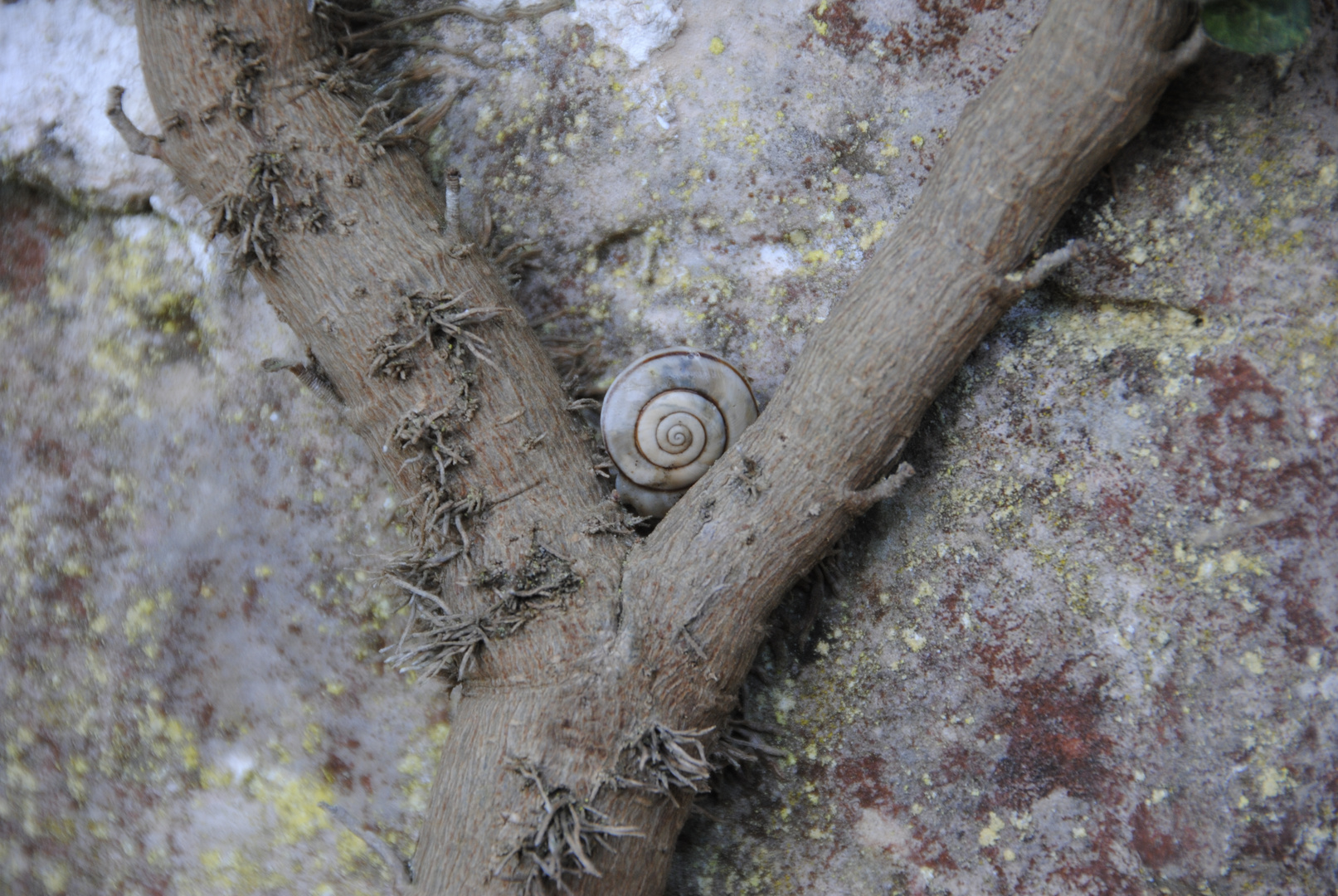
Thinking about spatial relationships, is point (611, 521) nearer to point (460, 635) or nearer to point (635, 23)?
point (460, 635)

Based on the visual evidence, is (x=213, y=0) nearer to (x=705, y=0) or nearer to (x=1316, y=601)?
(x=705, y=0)

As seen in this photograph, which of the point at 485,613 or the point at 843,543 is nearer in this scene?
the point at 485,613

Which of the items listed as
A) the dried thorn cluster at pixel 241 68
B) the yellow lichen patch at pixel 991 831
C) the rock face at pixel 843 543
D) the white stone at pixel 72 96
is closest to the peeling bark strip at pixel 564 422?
the dried thorn cluster at pixel 241 68

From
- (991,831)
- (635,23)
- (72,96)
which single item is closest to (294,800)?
(991,831)

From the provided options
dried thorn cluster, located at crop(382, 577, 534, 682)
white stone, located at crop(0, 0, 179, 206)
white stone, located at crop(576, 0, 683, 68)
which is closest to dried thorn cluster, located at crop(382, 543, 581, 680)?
dried thorn cluster, located at crop(382, 577, 534, 682)

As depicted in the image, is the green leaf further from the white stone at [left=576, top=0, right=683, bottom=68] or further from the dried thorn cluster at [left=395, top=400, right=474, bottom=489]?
the dried thorn cluster at [left=395, top=400, right=474, bottom=489]

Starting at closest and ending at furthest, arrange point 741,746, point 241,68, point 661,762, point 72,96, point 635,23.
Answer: point 661,762, point 241,68, point 741,746, point 635,23, point 72,96

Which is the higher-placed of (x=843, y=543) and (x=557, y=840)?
(x=557, y=840)
